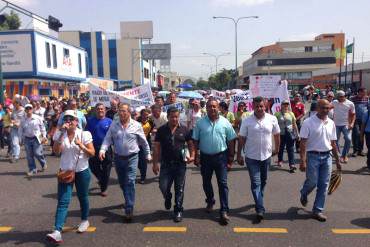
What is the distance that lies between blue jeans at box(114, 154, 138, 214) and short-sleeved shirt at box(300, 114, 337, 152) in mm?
2583

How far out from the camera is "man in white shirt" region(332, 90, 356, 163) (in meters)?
9.69

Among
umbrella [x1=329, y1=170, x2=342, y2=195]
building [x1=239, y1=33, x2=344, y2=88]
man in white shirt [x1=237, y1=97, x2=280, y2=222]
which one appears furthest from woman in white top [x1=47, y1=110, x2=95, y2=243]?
building [x1=239, y1=33, x2=344, y2=88]

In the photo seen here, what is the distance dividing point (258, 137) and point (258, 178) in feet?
1.96

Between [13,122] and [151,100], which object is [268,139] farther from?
[13,122]

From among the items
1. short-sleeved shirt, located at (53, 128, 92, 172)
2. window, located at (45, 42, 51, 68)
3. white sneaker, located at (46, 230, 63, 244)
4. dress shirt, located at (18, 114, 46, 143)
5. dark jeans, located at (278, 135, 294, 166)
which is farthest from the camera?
window, located at (45, 42, 51, 68)

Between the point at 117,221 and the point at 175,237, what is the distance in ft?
3.56

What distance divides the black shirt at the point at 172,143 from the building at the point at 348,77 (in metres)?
35.5

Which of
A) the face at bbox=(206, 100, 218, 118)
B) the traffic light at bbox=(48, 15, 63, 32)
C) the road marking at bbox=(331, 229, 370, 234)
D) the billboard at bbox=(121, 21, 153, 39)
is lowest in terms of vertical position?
the road marking at bbox=(331, 229, 370, 234)

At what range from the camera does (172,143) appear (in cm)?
573

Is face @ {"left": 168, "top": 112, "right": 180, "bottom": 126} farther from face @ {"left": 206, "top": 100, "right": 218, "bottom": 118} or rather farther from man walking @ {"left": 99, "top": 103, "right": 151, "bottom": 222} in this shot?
man walking @ {"left": 99, "top": 103, "right": 151, "bottom": 222}

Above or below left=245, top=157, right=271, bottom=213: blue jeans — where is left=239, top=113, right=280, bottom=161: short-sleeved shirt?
above

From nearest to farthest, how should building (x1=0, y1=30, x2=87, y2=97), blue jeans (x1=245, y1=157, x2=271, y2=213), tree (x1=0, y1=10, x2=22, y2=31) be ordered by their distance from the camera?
blue jeans (x1=245, y1=157, x2=271, y2=213) < building (x1=0, y1=30, x2=87, y2=97) < tree (x1=0, y1=10, x2=22, y2=31)

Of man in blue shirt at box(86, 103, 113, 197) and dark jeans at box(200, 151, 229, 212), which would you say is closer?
dark jeans at box(200, 151, 229, 212)

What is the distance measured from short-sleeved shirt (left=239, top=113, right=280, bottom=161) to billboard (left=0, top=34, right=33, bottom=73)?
80.0ft
